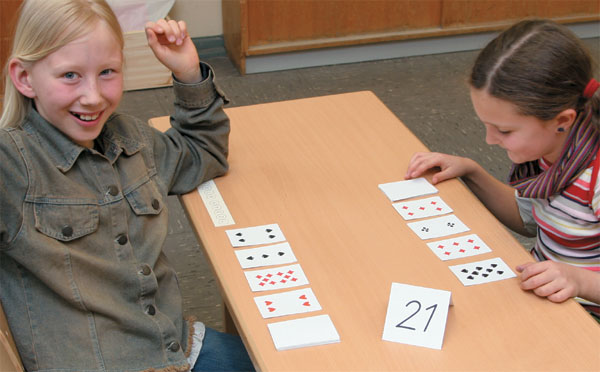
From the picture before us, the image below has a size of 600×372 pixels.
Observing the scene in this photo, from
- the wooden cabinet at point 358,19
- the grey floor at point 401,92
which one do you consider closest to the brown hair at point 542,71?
the grey floor at point 401,92

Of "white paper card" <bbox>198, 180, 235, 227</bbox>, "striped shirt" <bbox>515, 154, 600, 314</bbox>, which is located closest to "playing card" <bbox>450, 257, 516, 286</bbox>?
"striped shirt" <bbox>515, 154, 600, 314</bbox>

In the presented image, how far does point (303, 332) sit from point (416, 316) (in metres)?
0.21

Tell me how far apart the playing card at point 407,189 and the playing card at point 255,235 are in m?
0.29

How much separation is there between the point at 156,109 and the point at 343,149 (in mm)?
2381

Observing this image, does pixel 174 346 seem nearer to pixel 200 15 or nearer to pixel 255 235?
pixel 255 235

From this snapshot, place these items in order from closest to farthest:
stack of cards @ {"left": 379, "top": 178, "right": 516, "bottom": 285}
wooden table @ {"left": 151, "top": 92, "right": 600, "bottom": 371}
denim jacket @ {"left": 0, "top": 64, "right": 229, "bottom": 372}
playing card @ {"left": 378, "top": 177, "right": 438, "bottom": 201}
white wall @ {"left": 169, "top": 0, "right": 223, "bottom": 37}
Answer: wooden table @ {"left": 151, "top": 92, "right": 600, "bottom": 371} → denim jacket @ {"left": 0, "top": 64, "right": 229, "bottom": 372} → stack of cards @ {"left": 379, "top": 178, "right": 516, "bottom": 285} → playing card @ {"left": 378, "top": 177, "right": 438, "bottom": 201} → white wall @ {"left": 169, "top": 0, "right": 223, "bottom": 37}

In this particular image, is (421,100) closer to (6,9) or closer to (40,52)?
(6,9)

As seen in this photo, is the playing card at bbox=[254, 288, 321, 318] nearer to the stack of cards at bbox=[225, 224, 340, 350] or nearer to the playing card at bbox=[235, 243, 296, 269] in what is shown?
the stack of cards at bbox=[225, 224, 340, 350]

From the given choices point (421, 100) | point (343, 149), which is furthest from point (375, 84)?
point (343, 149)

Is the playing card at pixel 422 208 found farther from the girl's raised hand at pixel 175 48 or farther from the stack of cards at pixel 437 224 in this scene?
the girl's raised hand at pixel 175 48

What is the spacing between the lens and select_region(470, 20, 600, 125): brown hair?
1.45 m

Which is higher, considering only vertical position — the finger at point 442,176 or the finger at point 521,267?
the finger at point 521,267

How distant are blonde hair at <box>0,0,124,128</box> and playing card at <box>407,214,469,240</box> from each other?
0.78 m

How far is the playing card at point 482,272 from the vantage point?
4.71ft
